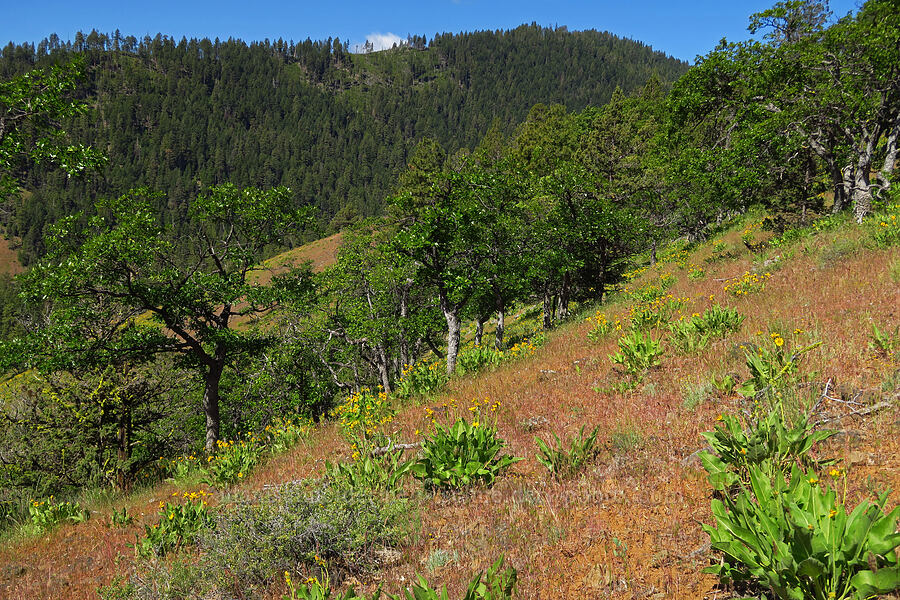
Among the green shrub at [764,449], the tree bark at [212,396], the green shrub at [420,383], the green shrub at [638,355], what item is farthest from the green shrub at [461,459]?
the tree bark at [212,396]

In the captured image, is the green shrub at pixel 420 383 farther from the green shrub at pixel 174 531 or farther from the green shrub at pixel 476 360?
the green shrub at pixel 174 531

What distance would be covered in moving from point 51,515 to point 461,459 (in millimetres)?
7881

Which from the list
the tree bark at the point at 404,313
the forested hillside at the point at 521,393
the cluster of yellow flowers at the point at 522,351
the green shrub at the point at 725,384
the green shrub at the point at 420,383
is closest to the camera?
the forested hillside at the point at 521,393

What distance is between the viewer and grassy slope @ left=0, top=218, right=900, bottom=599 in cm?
319

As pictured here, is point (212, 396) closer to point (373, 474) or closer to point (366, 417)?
point (366, 417)

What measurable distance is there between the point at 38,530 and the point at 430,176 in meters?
12.6

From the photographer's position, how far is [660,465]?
13.7ft

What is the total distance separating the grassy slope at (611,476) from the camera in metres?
3.19

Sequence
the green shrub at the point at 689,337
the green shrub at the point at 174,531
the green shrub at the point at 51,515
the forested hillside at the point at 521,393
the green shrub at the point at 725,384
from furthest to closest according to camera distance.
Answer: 1. the green shrub at the point at 51,515
2. the green shrub at the point at 689,337
3. the green shrub at the point at 174,531
4. the green shrub at the point at 725,384
5. the forested hillside at the point at 521,393

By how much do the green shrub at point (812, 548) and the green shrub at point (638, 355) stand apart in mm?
4189

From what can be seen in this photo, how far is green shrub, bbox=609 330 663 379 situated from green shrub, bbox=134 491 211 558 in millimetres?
5928

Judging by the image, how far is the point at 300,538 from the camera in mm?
4152

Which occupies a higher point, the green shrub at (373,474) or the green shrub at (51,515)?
the green shrub at (373,474)

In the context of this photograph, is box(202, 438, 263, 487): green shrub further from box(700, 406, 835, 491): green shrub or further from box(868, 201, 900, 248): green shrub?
box(868, 201, 900, 248): green shrub
